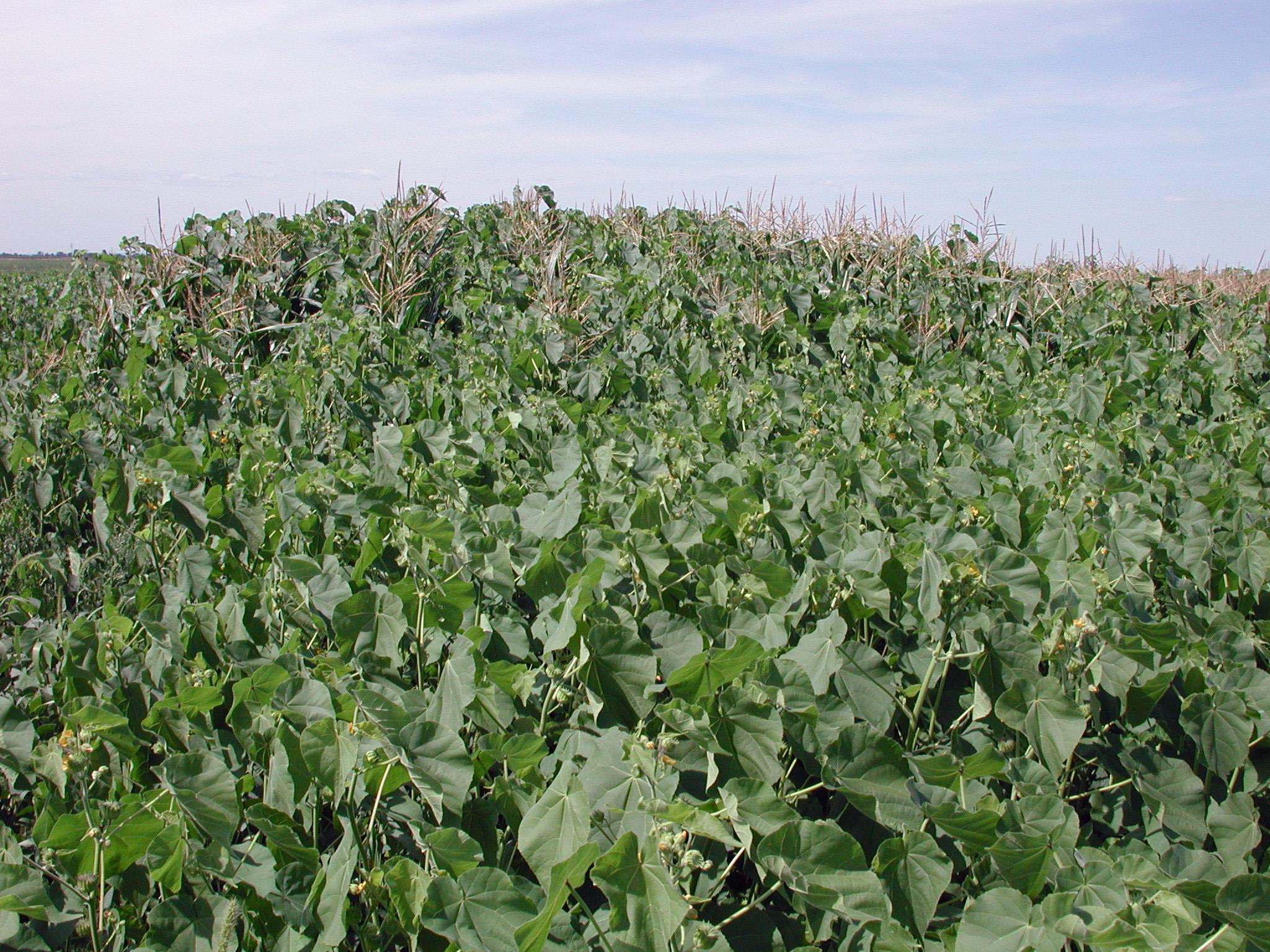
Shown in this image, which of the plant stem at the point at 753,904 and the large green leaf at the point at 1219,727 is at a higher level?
the large green leaf at the point at 1219,727

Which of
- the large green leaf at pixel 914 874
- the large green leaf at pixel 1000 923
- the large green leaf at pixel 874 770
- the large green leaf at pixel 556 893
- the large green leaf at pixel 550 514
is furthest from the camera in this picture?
the large green leaf at pixel 550 514

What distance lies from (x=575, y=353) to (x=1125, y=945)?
405 cm

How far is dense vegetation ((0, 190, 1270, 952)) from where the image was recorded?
1454 mm

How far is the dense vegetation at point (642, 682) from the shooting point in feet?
4.77

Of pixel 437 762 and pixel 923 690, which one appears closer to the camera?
pixel 437 762

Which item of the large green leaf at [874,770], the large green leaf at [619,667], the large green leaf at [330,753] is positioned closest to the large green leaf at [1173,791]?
the large green leaf at [874,770]

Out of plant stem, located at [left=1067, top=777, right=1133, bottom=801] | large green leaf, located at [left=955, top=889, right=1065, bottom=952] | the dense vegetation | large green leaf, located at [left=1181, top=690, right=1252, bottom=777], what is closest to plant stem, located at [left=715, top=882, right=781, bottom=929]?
the dense vegetation

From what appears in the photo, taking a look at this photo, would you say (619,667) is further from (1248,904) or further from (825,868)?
(1248,904)

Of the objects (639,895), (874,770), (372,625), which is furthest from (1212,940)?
(372,625)

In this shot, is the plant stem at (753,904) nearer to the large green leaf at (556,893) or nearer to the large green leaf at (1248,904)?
the large green leaf at (556,893)

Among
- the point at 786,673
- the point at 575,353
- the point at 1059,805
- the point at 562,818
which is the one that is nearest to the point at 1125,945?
the point at 1059,805

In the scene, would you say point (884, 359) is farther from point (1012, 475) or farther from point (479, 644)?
point (479, 644)

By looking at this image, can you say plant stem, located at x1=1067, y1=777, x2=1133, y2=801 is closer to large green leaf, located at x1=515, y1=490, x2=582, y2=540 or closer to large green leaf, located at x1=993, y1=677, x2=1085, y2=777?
large green leaf, located at x1=993, y1=677, x2=1085, y2=777

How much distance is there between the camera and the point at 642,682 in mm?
1709
